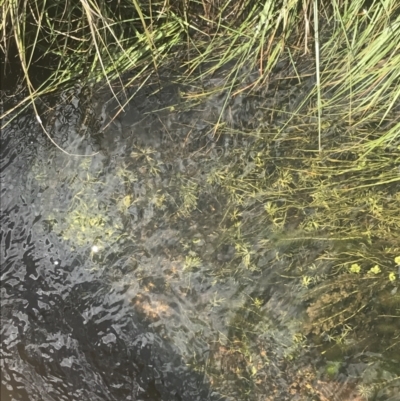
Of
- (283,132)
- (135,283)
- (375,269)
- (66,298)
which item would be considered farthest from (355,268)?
(66,298)

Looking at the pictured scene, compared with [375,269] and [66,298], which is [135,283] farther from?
[375,269]

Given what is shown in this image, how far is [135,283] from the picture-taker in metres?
1.45

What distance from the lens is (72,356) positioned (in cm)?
145

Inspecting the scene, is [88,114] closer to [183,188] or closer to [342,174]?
[183,188]

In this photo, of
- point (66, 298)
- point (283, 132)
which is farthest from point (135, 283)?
point (283, 132)

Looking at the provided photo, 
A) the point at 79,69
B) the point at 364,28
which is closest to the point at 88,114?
the point at 79,69

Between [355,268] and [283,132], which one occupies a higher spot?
[283,132]

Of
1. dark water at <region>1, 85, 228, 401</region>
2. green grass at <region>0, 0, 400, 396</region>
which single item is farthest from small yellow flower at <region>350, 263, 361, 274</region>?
dark water at <region>1, 85, 228, 401</region>

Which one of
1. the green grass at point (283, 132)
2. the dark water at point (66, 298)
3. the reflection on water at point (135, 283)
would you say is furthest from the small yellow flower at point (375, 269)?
the dark water at point (66, 298)

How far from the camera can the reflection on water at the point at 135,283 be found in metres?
1.36

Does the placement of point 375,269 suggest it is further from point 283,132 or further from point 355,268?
point 283,132

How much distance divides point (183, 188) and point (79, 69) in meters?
0.48

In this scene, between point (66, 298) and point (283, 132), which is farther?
point (66, 298)

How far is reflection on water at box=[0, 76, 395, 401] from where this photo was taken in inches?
53.4
